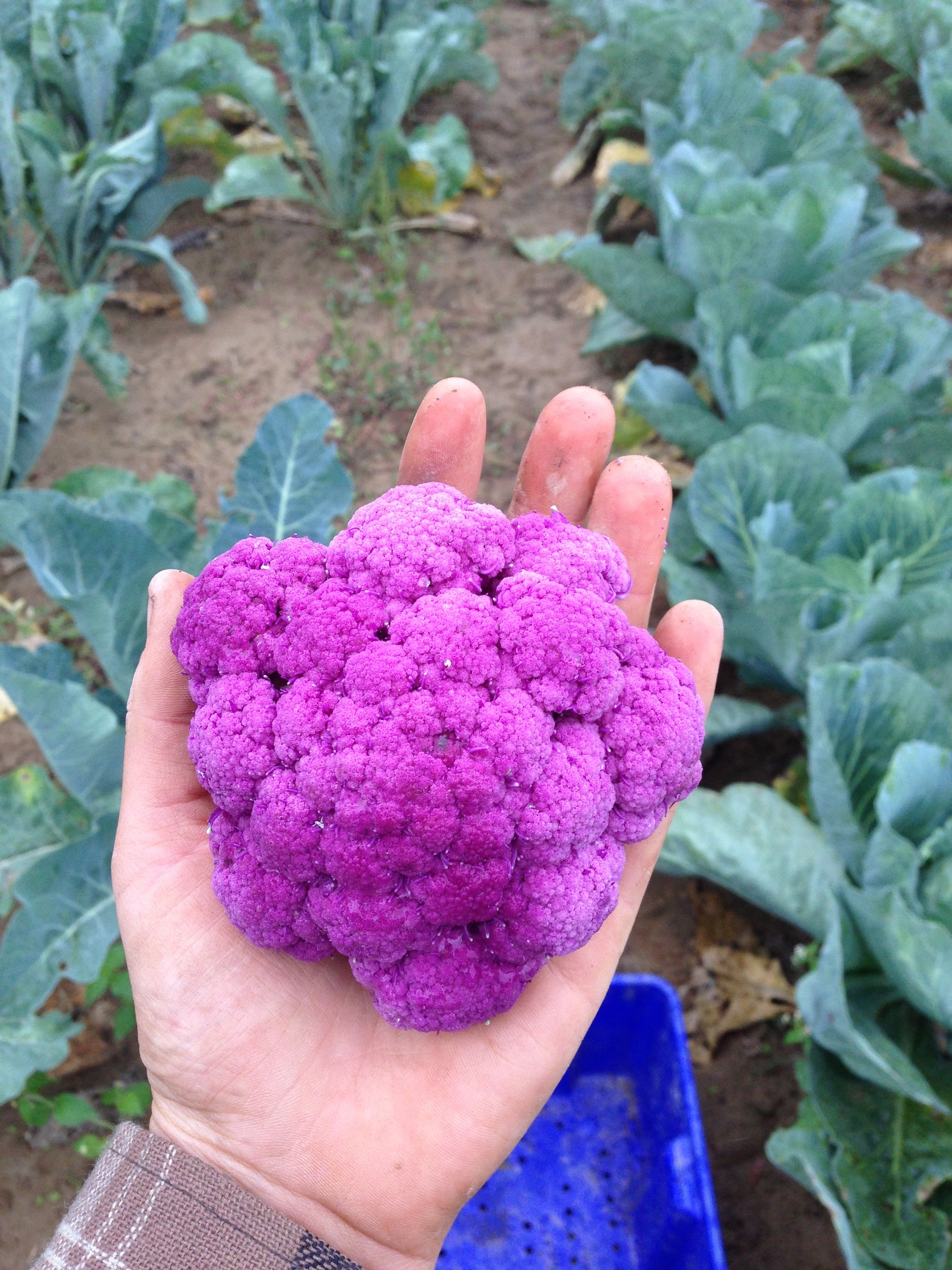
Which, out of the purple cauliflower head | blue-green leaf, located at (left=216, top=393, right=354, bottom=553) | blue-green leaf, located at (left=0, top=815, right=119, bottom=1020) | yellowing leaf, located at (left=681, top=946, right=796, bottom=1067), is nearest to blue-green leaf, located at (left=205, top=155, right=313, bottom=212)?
blue-green leaf, located at (left=216, top=393, right=354, bottom=553)

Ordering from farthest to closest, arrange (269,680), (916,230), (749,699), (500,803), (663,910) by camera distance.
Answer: (916,230)
(749,699)
(663,910)
(269,680)
(500,803)

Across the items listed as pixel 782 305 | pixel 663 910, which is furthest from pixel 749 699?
pixel 782 305

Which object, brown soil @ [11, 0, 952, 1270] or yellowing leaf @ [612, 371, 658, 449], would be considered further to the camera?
yellowing leaf @ [612, 371, 658, 449]

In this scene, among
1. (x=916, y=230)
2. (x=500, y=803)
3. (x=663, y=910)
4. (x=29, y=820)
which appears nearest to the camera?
(x=500, y=803)

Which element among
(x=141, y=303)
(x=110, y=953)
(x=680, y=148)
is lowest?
(x=110, y=953)

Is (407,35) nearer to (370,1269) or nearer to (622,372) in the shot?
(622,372)

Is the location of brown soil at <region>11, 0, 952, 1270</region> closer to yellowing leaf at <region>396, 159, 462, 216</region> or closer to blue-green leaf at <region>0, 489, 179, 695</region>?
yellowing leaf at <region>396, 159, 462, 216</region>

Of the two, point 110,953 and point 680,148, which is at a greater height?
point 680,148
